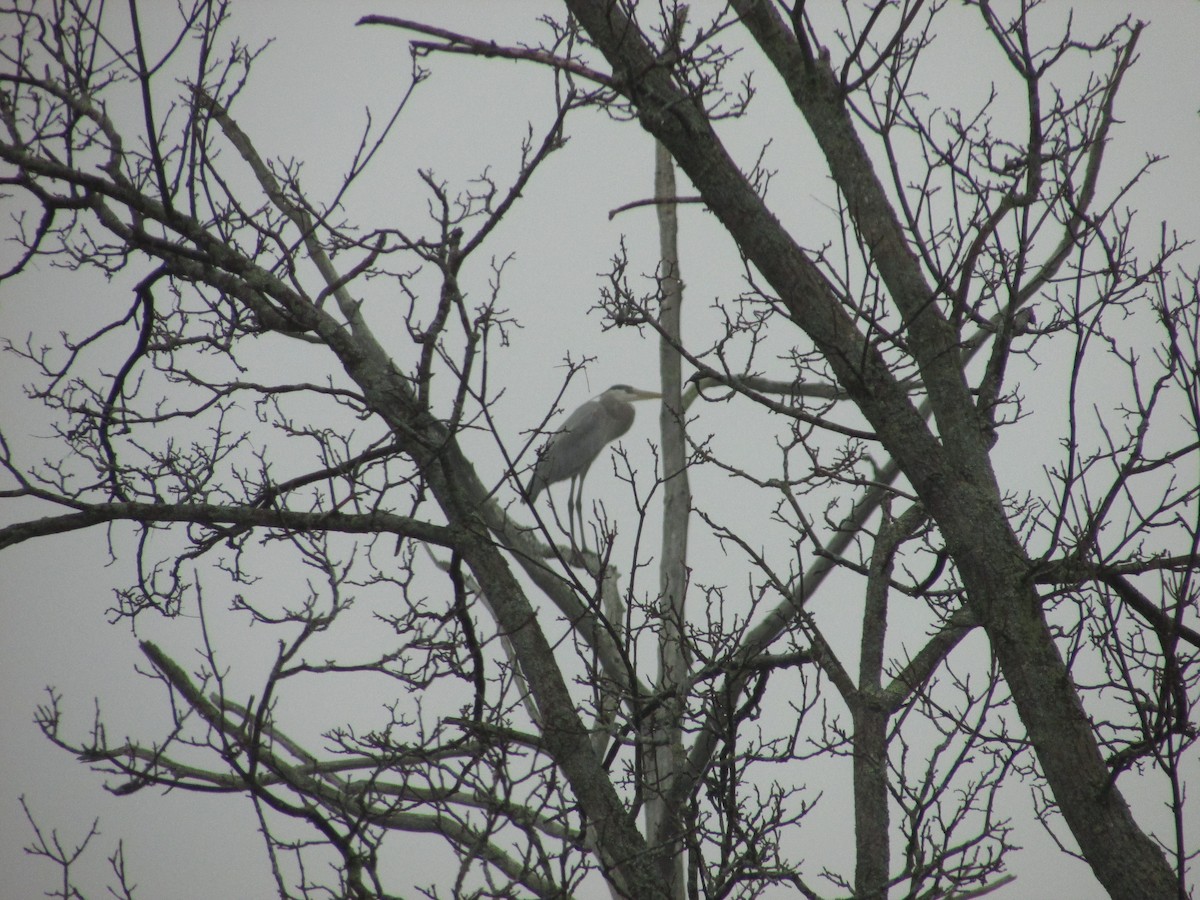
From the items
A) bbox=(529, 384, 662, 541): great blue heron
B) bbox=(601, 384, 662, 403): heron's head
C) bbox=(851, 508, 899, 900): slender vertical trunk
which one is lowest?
bbox=(851, 508, 899, 900): slender vertical trunk

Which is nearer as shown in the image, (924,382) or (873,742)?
(924,382)

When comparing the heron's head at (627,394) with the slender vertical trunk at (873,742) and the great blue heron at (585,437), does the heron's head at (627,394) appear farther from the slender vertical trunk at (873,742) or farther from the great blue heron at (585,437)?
the slender vertical trunk at (873,742)

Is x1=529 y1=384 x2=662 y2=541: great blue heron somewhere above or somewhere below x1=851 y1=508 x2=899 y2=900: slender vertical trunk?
above

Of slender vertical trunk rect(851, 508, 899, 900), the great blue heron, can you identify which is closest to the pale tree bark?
slender vertical trunk rect(851, 508, 899, 900)

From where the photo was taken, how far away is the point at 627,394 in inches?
385

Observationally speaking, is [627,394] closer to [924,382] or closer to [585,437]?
[585,437]

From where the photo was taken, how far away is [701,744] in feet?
17.8

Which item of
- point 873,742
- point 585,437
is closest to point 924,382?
point 873,742

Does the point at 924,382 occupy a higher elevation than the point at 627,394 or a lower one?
lower

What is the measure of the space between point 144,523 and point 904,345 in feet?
8.04

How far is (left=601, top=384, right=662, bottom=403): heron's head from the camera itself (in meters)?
9.68

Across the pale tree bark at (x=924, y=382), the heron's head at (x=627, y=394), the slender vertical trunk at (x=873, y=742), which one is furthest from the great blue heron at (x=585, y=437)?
the pale tree bark at (x=924, y=382)

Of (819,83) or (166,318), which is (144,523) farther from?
(819,83)

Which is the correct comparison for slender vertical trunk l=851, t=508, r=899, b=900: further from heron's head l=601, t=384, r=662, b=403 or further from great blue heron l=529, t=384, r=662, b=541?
heron's head l=601, t=384, r=662, b=403
